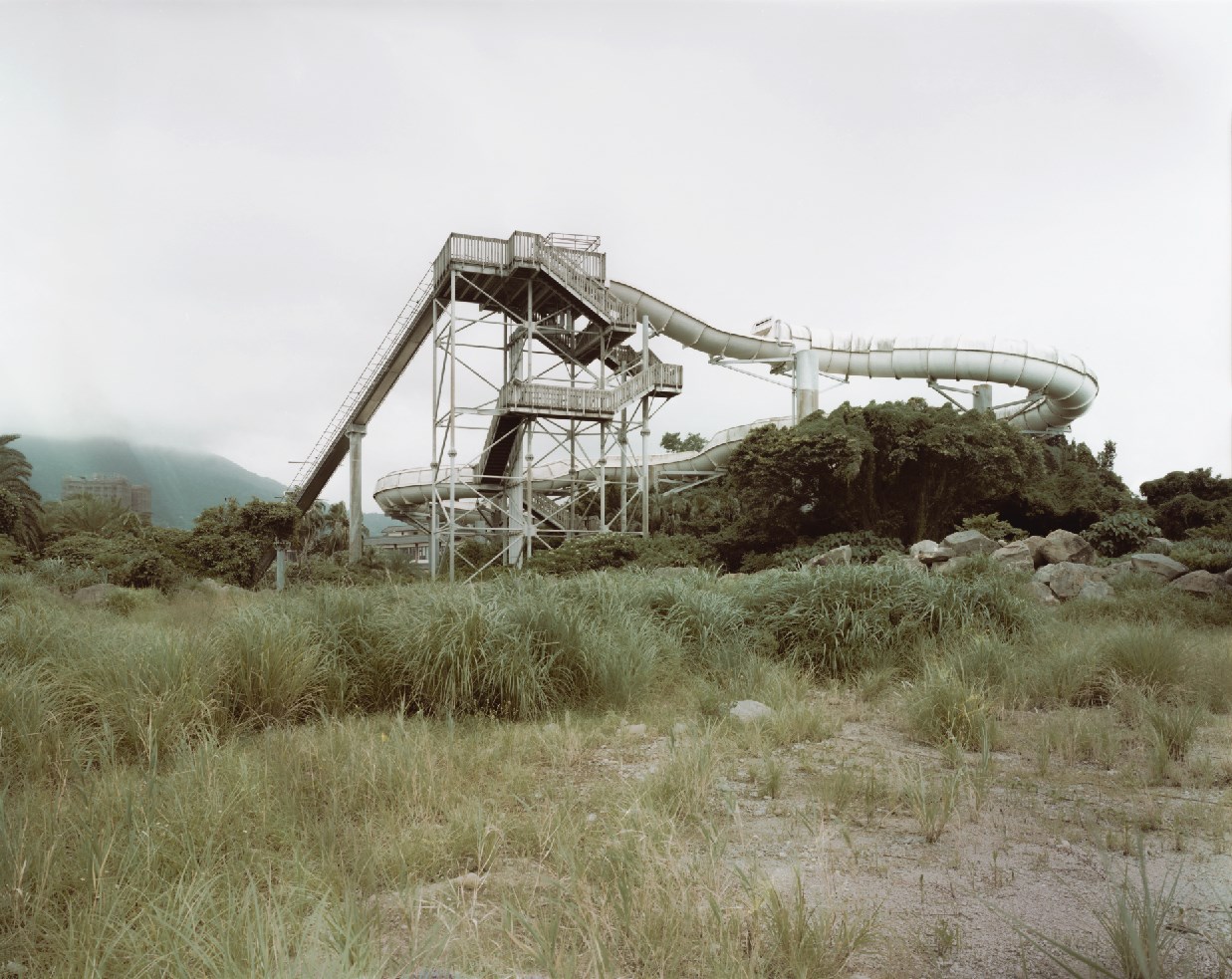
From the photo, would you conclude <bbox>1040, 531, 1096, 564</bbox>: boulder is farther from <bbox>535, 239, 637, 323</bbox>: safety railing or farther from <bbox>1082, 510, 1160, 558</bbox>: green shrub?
<bbox>535, 239, 637, 323</bbox>: safety railing

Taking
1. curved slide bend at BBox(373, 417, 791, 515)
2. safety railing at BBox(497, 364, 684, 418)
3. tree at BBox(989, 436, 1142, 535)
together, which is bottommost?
tree at BBox(989, 436, 1142, 535)

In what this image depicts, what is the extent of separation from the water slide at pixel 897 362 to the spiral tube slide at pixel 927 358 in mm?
A: 39

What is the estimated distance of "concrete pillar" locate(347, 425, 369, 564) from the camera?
35022 mm

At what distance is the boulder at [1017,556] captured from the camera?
16.8 meters

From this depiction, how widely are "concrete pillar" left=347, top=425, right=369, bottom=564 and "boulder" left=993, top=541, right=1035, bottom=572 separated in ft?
81.4

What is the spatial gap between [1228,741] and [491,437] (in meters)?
24.9

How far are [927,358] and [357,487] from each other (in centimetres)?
2447

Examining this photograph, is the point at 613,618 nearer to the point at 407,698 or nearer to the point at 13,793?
the point at 407,698

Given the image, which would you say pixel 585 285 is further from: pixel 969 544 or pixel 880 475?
pixel 969 544

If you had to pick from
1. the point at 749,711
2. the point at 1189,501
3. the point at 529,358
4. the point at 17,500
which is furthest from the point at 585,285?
the point at 749,711

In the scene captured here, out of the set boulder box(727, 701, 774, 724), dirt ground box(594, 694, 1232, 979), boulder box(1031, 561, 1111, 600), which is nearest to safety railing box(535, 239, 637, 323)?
boulder box(1031, 561, 1111, 600)

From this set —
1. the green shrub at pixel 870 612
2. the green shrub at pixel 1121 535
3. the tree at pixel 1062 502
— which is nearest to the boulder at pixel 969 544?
the green shrub at pixel 1121 535

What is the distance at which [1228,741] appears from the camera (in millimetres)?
5977

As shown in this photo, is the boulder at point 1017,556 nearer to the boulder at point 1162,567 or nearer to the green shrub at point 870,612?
the boulder at point 1162,567
